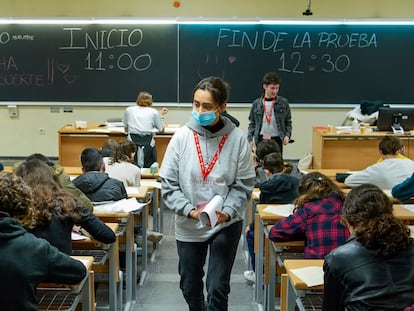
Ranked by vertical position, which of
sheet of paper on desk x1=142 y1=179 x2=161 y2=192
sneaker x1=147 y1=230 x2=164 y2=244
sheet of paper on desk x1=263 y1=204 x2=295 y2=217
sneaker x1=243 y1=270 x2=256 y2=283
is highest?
sheet of paper on desk x1=263 y1=204 x2=295 y2=217

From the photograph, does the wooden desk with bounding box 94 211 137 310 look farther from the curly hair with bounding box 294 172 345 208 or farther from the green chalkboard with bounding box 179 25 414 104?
the green chalkboard with bounding box 179 25 414 104

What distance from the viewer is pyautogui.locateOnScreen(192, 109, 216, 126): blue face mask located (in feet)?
8.21

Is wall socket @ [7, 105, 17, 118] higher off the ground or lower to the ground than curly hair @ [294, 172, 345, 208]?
higher

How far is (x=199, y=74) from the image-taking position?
27.5 ft

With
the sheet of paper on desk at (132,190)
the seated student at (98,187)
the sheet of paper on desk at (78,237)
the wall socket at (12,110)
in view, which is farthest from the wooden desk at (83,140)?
the sheet of paper on desk at (78,237)

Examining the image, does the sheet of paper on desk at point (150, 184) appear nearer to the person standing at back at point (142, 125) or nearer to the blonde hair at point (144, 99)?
the person standing at back at point (142, 125)

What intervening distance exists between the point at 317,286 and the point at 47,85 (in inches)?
280

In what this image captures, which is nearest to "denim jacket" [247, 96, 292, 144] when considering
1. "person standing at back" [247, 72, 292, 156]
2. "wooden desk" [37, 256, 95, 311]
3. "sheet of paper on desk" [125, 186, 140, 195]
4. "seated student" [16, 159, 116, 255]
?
"person standing at back" [247, 72, 292, 156]

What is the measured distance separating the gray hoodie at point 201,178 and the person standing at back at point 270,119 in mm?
3589

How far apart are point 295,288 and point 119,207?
1503mm

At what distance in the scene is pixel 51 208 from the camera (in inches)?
97.9

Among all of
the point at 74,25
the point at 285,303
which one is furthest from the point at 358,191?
the point at 74,25

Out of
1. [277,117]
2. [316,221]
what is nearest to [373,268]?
[316,221]

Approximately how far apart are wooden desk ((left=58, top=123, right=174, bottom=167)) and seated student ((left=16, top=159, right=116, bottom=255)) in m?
4.45
